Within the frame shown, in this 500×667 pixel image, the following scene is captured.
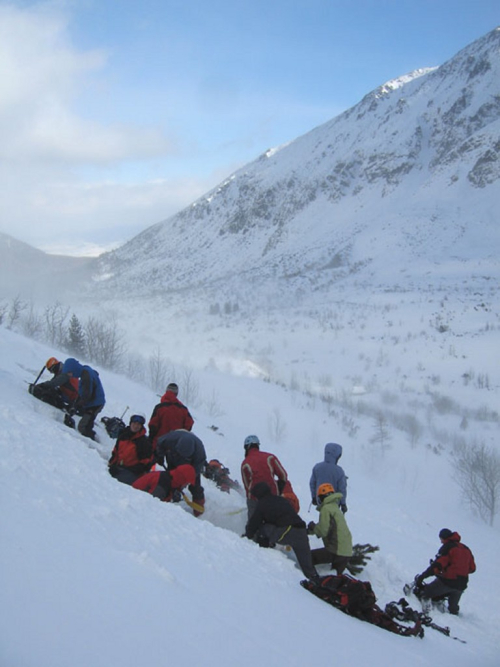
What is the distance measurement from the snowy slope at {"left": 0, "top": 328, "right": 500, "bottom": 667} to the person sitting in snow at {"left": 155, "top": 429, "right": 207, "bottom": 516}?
58 centimetres

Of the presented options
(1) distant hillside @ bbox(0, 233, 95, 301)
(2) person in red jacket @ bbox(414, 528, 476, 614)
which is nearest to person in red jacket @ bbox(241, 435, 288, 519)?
(2) person in red jacket @ bbox(414, 528, 476, 614)

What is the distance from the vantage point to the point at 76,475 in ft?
16.8

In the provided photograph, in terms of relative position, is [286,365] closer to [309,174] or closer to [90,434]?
[90,434]

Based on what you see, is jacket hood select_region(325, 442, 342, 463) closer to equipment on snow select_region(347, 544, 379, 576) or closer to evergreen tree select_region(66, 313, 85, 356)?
equipment on snow select_region(347, 544, 379, 576)

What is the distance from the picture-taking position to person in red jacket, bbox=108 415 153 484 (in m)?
6.85

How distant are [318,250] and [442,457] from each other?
5052 cm

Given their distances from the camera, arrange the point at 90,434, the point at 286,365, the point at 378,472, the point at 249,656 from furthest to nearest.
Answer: the point at 286,365 → the point at 378,472 → the point at 90,434 → the point at 249,656

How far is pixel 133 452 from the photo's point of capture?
692 centimetres

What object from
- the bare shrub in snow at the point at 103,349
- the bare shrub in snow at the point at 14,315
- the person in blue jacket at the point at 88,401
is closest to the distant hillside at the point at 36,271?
the bare shrub in snow at the point at 14,315

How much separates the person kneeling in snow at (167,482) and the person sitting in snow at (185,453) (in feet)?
0.69

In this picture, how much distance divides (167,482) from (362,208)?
77932 mm

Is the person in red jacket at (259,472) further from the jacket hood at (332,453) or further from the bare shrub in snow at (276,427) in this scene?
the bare shrub in snow at (276,427)

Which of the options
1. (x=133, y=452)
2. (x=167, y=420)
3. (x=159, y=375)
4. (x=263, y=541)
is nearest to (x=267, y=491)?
(x=263, y=541)

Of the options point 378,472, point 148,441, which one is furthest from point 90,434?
point 378,472
